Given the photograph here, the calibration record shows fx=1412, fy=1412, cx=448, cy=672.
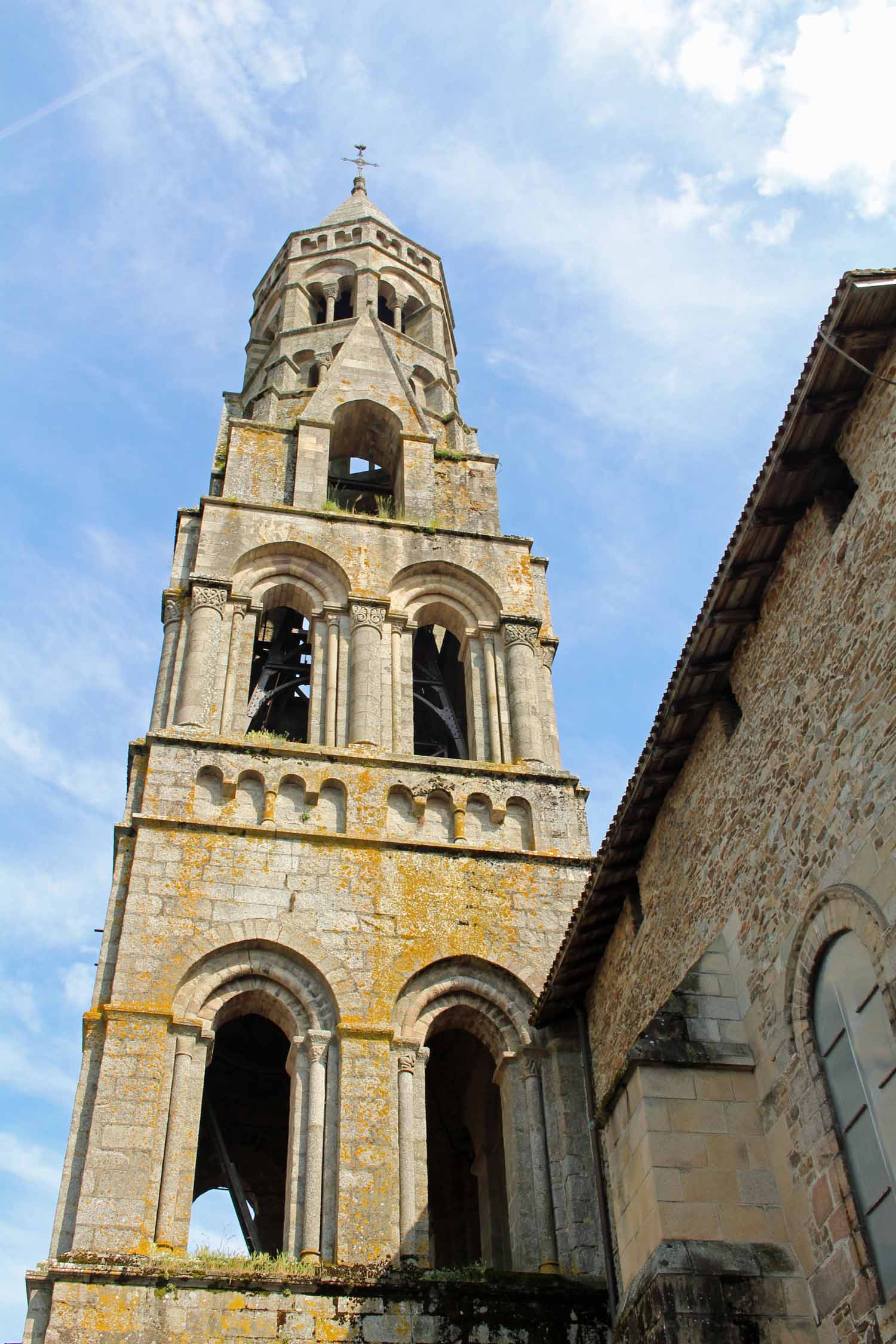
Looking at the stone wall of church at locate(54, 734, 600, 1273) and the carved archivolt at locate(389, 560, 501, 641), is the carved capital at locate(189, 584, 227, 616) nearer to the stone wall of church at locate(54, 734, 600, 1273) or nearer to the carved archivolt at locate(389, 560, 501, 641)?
the carved archivolt at locate(389, 560, 501, 641)

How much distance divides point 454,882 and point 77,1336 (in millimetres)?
5825

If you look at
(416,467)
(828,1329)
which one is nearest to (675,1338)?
(828,1329)

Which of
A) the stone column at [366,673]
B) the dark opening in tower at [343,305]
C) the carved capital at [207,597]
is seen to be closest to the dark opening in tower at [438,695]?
the stone column at [366,673]

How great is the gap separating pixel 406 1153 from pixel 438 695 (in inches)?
309

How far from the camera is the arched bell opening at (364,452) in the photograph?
2142 centimetres

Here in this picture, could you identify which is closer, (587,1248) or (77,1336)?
(77,1336)

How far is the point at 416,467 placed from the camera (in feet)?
67.2

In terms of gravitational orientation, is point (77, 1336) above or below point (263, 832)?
below

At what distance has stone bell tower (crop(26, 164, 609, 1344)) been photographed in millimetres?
11883

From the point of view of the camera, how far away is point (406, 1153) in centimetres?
1254

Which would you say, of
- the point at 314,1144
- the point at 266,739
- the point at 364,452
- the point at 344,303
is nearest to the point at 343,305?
the point at 344,303

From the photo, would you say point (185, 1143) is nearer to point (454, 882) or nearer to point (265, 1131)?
point (454, 882)

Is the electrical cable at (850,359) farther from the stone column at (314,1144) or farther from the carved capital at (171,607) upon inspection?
the carved capital at (171,607)

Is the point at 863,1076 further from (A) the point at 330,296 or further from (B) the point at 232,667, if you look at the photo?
(A) the point at 330,296
